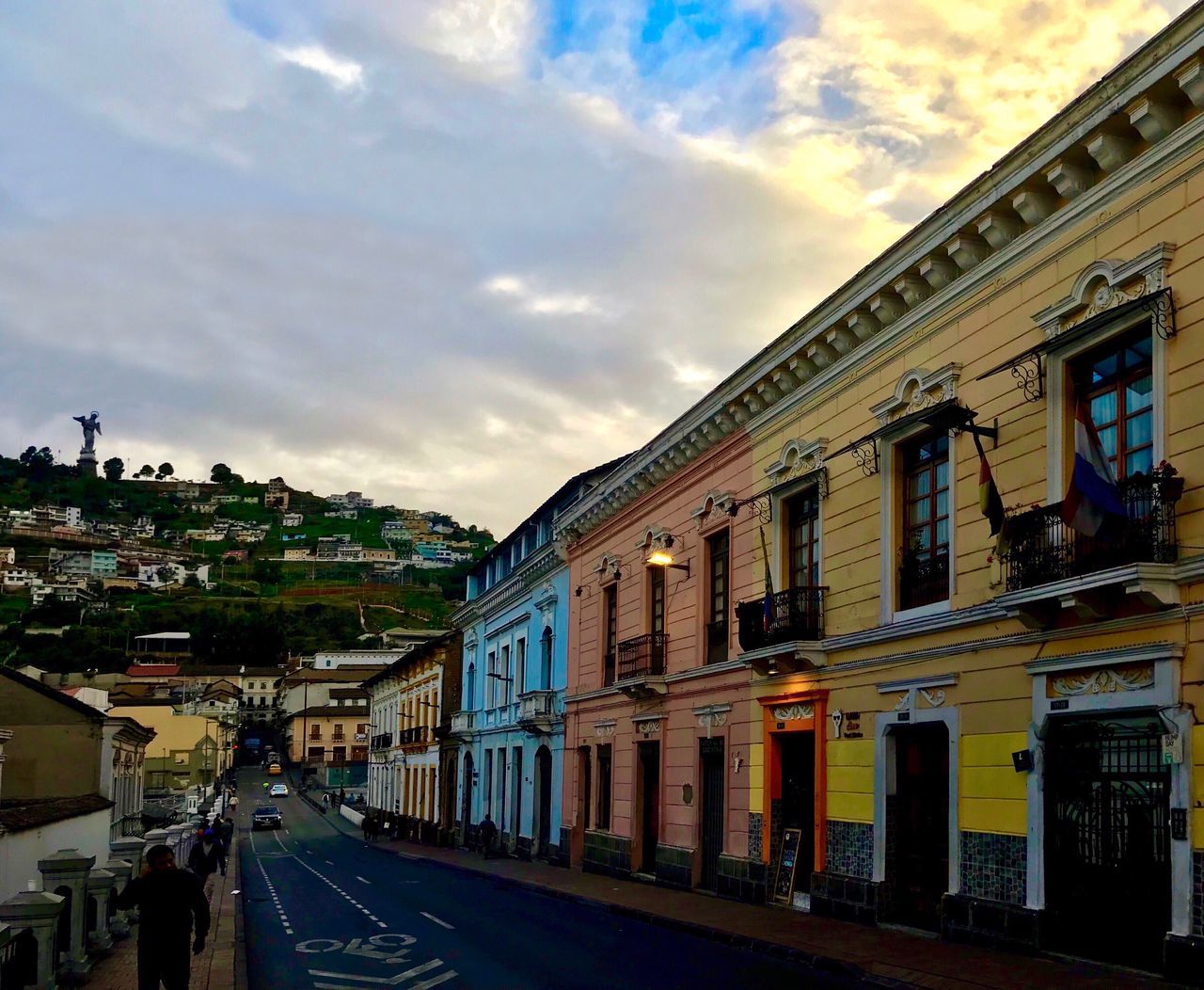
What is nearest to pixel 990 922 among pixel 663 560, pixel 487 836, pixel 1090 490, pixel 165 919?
pixel 1090 490

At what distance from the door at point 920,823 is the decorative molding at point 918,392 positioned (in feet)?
12.9

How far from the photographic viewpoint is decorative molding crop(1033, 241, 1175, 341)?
39.2 feet

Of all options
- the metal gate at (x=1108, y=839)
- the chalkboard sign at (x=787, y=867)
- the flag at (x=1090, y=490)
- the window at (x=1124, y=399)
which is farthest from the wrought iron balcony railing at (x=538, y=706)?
the flag at (x=1090, y=490)

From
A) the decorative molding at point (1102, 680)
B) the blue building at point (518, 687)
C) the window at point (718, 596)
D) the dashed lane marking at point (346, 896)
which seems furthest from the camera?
the blue building at point (518, 687)

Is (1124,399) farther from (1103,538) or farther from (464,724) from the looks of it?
(464,724)

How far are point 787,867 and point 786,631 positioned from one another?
11.4 feet

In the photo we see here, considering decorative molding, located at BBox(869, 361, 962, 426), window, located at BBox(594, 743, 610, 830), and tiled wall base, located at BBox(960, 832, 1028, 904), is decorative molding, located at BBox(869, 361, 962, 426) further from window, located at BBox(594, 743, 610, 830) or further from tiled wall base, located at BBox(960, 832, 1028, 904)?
window, located at BBox(594, 743, 610, 830)

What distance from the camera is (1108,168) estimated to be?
12.8m

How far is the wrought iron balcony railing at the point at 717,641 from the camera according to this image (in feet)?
74.6

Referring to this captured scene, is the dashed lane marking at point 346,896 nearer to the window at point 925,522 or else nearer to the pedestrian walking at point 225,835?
the pedestrian walking at point 225,835

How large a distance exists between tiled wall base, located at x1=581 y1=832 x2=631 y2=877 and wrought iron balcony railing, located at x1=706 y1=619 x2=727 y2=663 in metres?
5.47

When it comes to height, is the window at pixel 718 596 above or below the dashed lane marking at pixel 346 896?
above

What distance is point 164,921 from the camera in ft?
31.3

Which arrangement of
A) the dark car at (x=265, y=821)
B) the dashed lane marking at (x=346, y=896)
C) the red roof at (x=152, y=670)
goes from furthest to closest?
the red roof at (x=152, y=670)
the dark car at (x=265, y=821)
the dashed lane marking at (x=346, y=896)
